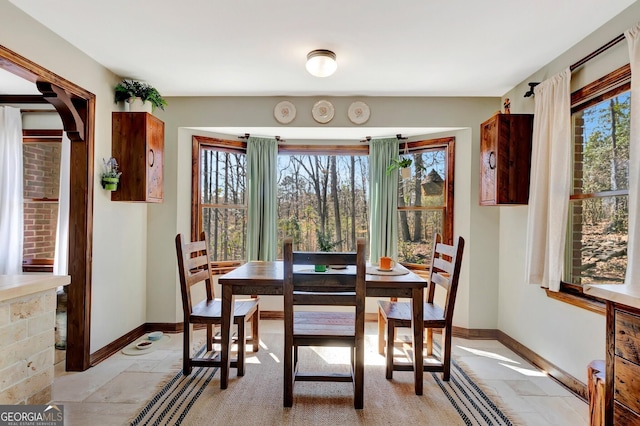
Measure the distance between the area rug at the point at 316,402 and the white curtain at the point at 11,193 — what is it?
2385 mm

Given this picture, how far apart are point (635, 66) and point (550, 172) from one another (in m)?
0.80

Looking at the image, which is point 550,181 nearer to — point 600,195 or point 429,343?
point 600,195

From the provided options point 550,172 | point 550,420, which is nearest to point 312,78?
point 550,172

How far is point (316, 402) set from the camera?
219cm

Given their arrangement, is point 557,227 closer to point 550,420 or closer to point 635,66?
point 635,66

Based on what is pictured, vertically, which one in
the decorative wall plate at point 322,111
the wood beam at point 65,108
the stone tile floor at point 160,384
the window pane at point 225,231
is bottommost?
the stone tile floor at point 160,384

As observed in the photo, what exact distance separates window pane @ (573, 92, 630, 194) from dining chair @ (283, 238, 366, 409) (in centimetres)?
171

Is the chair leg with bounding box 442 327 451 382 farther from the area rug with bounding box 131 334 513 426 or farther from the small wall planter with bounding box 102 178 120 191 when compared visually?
the small wall planter with bounding box 102 178 120 191

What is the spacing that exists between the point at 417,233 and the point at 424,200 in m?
0.39

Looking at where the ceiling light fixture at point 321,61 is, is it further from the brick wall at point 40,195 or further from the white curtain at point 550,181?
the brick wall at point 40,195

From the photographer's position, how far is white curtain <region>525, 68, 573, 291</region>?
238cm

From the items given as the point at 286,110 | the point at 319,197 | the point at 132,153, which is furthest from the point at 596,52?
the point at 132,153

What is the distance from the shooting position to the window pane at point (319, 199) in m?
4.11

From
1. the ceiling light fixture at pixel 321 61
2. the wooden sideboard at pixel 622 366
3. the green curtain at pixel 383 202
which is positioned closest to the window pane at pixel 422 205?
the green curtain at pixel 383 202
